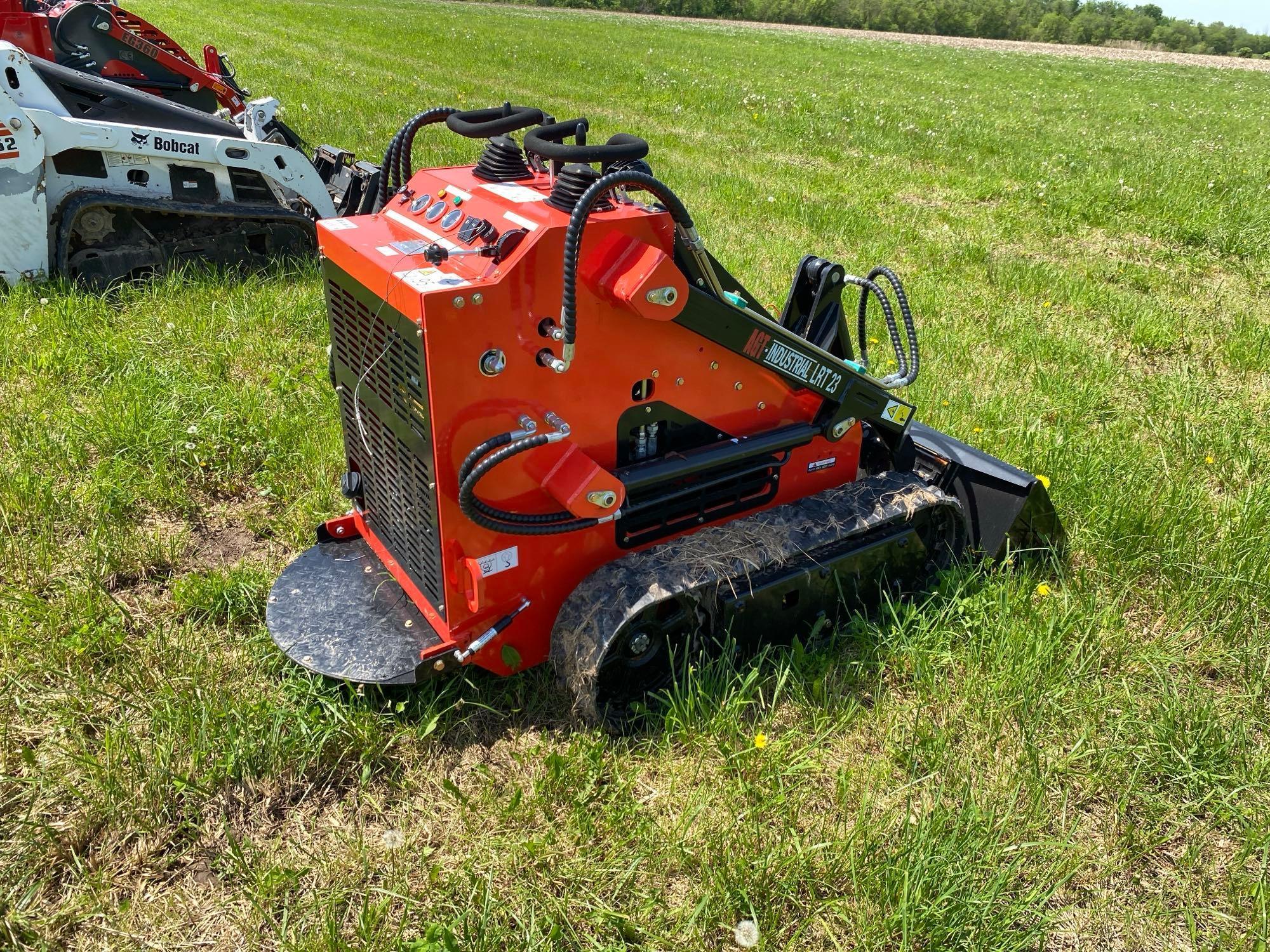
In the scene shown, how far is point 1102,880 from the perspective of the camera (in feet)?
9.62

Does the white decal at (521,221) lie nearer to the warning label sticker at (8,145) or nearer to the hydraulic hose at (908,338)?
the hydraulic hose at (908,338)

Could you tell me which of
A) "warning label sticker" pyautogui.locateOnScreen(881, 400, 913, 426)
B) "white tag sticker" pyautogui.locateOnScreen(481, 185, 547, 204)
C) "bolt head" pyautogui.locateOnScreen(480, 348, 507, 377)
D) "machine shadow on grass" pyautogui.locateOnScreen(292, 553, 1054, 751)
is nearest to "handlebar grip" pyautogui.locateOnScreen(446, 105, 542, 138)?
"white tag sticker" pyautogui.locateOnScreen(481, 185, 547, 204)

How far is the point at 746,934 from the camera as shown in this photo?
8.74 feet

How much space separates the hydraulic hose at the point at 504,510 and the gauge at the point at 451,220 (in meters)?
0.76

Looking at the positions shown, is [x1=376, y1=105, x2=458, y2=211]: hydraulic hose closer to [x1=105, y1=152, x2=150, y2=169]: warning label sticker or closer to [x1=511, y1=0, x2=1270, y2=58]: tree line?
[x1=105, y1=152, x2=150, y2=169]: warning label sticker

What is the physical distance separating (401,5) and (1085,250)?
3508cm

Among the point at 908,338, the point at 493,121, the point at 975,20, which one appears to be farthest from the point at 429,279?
the point at 975,20

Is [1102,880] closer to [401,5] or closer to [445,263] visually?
[445,263]

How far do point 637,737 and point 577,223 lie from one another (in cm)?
179

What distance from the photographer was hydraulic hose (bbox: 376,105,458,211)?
3.40 meters

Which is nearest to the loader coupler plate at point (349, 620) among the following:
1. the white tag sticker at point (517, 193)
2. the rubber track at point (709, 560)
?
the rubber track at point (709, 560)

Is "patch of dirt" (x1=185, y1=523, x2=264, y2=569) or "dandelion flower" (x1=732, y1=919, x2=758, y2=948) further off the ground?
"patch of dirt" (x1=185, y1=523, x2=264, y2=569)

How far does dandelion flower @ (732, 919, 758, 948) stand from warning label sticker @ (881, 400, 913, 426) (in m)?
2.08

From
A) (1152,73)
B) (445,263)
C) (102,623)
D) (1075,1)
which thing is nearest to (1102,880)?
(445,263)
